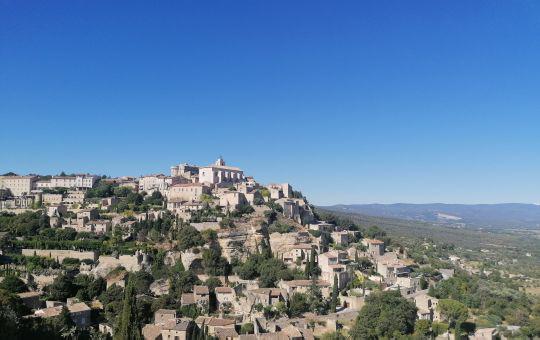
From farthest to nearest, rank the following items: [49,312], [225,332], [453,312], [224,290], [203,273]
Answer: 1. [203,273]
2. [224,290]
3. [453,312]
4. [49,312]
5. [225,332]

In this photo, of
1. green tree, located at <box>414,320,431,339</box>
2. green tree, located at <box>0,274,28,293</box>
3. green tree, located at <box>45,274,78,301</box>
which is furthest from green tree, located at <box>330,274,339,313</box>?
green tree, located at <box>0,274,28,293</box>

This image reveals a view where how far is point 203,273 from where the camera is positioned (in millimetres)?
47625

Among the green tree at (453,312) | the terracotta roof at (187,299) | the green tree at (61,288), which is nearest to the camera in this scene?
the green tree at (453,312)

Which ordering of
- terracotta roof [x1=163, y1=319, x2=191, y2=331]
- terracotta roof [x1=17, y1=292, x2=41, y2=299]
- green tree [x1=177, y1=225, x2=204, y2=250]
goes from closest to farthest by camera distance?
terracotta roof [x1=163, y1=319, x2=191, y2=331] → terracotta roof [x1=17, y1=292, x2=41, y2=299] → green tree [x1=177, y1=225, x2=204, y2=250]

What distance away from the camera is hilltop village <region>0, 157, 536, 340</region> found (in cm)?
3697

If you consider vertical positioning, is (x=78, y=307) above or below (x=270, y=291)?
below

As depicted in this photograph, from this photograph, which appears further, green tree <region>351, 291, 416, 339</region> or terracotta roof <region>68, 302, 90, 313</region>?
terracotta roof <region>68, 302, 90, 313</region>

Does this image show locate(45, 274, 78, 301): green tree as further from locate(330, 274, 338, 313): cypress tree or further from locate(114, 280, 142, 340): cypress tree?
locate(330, 274, 338, 313): cypress tree

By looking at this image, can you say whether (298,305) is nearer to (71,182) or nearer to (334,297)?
(334,297)

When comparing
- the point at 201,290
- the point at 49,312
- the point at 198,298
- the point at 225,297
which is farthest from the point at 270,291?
the point at 49,312

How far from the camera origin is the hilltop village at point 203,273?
121 ft

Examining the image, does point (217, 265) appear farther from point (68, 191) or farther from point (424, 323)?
point (68, 191)

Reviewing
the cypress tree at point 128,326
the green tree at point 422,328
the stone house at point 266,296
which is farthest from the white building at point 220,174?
the green tree at point 422,328

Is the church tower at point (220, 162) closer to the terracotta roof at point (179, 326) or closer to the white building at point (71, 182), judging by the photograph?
the white building at point (71, 182)
